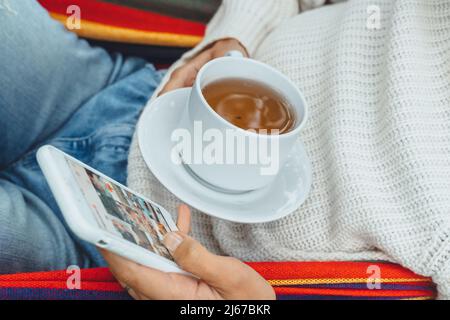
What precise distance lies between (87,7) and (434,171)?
66 centimetres

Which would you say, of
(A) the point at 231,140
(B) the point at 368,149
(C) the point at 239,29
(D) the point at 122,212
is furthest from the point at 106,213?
(C) the point at 239,29

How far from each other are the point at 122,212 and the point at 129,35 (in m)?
0.51

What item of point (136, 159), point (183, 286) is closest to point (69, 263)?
point (136, 159)

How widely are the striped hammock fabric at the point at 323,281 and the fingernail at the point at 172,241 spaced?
0.08m

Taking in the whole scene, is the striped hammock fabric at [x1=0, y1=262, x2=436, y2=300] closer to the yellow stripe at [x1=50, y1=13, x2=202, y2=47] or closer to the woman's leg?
the woman's leg

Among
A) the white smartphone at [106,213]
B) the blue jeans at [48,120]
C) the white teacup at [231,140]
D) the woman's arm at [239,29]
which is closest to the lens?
the white smartphone at [106,213]

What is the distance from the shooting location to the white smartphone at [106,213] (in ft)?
1.36

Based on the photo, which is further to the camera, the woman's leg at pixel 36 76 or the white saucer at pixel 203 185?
the woman's leg at pixel 36 76

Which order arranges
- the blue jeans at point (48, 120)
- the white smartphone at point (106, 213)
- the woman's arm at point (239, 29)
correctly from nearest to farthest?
the white smartphone at point (106, 213), the blue jeans at point (48, 120), the woman's arm at point (239, 29)

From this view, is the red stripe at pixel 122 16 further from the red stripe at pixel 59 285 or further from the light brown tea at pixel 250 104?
the red stripe at pixel 59 285

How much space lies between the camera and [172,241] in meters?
0.50

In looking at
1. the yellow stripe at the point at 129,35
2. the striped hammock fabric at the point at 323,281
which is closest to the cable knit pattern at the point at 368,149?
the striped hammock fabric at the point at 323,281

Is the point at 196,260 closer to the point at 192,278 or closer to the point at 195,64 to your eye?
the point at 192,278
